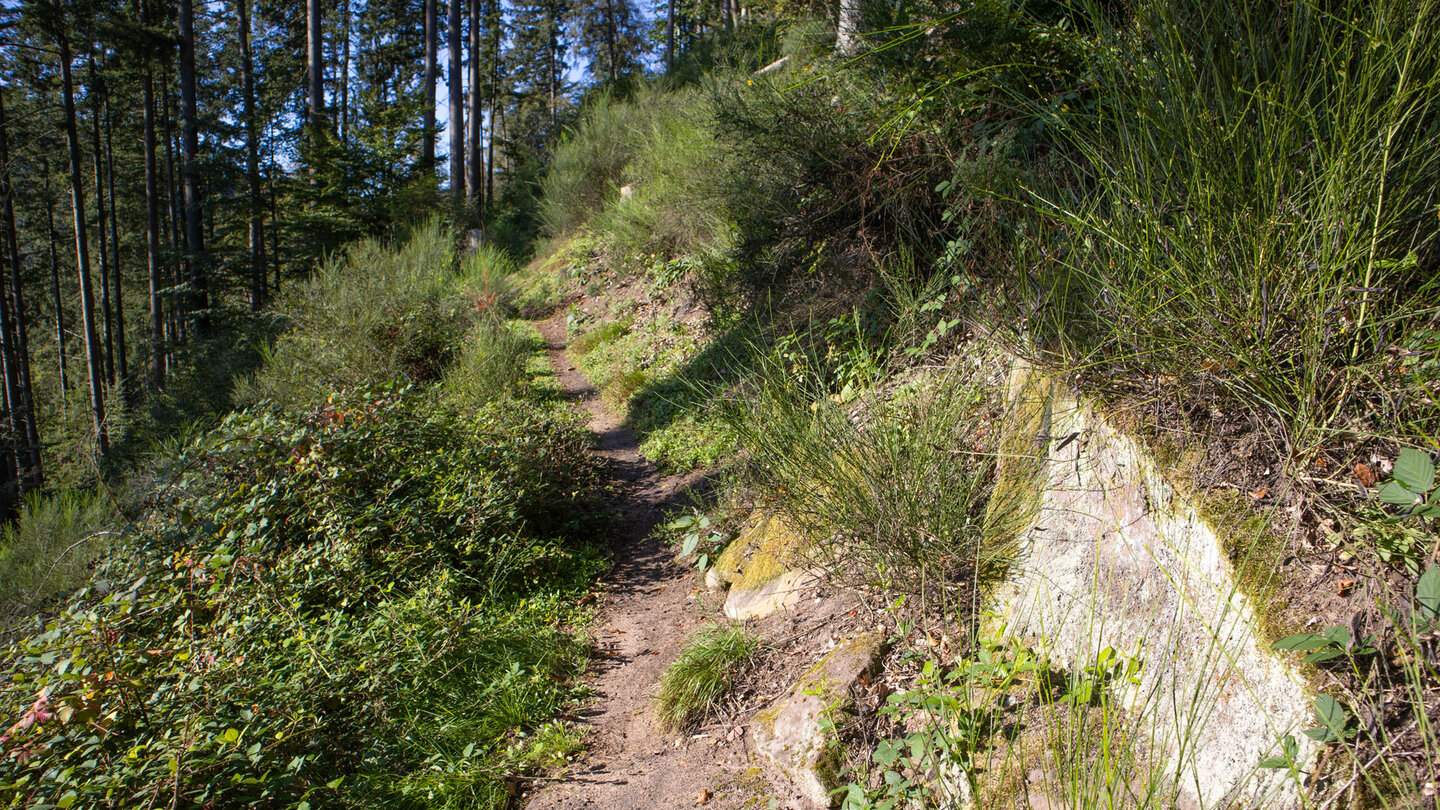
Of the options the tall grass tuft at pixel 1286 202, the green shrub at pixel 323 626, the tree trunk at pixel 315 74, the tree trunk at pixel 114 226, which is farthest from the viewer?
the tree trunk at pixel 114 226

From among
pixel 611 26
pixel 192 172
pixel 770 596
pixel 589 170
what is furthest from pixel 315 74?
pixel 770 596

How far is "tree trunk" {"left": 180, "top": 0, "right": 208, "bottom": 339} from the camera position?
1520cm

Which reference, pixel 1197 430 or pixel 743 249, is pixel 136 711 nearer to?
pixel 1197 430

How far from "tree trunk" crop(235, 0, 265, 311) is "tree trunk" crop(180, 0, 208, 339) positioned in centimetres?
114

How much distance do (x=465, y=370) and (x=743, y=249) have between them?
11.4 feet

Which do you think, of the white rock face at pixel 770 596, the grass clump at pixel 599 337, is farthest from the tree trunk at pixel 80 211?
the white rock face at pixel 770 596

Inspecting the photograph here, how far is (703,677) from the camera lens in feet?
10.1

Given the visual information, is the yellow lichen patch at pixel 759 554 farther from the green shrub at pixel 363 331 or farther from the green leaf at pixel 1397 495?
the green shrub at pixel 363 331

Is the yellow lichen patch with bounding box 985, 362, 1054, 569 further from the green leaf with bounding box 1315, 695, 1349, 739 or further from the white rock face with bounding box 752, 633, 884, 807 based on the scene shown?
the green leaf with bounding box 1315, 695, 1349, 739

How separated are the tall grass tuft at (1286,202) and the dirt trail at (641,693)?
217 cm

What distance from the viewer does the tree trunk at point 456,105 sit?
1728 centimetres

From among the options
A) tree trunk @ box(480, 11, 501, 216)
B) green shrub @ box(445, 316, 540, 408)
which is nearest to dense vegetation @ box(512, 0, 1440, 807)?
green shrub @ box(445, 316, 540, 408)

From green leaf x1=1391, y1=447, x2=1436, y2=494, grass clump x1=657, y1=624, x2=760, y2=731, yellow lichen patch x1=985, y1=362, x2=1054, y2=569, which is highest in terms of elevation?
green leaf x1=1391, y1=447, x2=1436, y2=494

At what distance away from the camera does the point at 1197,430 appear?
1.97m
